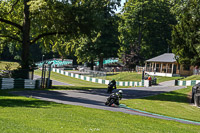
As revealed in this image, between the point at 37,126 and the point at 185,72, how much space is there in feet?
151

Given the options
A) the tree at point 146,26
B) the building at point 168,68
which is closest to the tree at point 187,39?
the building at point 168,68

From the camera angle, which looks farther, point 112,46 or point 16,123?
point 112,46

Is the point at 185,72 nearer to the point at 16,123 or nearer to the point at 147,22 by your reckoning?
the point at 147,22

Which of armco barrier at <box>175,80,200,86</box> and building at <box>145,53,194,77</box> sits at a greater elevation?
building at <box>145,53,194,77</box>

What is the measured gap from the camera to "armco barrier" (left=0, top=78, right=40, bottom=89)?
2381 centimetres

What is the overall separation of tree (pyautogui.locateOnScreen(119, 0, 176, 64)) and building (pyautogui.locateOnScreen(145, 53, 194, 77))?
28.8 feet

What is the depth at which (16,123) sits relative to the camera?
8.77 metres

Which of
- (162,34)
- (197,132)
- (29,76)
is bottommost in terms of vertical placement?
(197,132)

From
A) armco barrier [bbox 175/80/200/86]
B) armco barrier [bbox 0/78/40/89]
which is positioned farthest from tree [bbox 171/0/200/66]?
armco barrier [bbox 0/78/40/89]

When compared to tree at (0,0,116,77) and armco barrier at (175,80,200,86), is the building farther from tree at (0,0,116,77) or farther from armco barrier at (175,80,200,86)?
tree at (0,0,116,77)

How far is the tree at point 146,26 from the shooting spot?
63.2 meters

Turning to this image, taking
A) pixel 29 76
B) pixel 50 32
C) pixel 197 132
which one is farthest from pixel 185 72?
pixel 197 132

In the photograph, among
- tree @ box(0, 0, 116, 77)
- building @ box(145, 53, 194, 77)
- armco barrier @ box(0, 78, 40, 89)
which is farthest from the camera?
building @ box(145, 53, 194, 77)

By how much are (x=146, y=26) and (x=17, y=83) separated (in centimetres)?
4749
